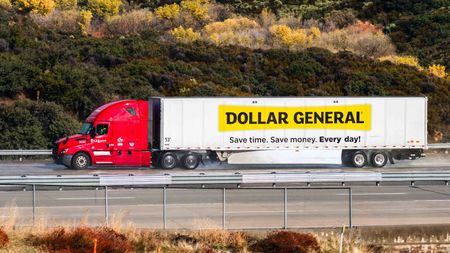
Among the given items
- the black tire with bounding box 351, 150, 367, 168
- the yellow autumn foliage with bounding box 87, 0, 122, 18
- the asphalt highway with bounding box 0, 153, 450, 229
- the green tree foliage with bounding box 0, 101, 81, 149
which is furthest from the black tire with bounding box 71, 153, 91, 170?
the yellow autumn foliage with bounding box 87, 0, 122, 18

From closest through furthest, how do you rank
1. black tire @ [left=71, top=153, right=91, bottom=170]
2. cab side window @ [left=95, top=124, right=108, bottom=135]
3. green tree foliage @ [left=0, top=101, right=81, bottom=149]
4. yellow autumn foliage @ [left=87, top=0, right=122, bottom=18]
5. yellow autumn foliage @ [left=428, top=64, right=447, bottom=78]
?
black tire @ [left=71, top=153, right=91, bottom=170] → cab side window @ [left=95, top=124, right=108, bottom=135] → green tree foliage @ [left=0, top=101, right=81, bottom=149] → yellow autumn foliage @ [left=428, top=64, right=447, bottom=78] → yellow autumn foliage @ [left=87, top=0, right=122, bottom=18]

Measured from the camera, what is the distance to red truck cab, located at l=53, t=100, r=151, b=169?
1348 inches

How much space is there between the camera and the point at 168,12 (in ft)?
249

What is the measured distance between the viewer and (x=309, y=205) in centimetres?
2359

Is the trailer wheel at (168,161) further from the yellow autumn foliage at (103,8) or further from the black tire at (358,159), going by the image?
the yellow autumn foliage at (103,8)

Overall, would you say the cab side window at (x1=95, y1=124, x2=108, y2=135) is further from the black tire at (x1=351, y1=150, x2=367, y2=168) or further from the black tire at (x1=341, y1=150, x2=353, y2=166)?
the black tire at (x1=351, y1=150, x2=367, y2=168)

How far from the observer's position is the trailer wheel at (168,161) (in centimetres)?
3497

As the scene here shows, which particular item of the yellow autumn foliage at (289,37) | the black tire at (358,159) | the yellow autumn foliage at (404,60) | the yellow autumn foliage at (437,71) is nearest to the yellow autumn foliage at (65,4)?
the yellow autumn foliage at (289,37)

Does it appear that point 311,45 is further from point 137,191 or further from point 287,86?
point 137,191

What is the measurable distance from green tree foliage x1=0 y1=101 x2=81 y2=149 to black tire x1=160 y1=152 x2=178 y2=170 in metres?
7.92

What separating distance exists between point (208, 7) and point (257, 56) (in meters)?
20.3

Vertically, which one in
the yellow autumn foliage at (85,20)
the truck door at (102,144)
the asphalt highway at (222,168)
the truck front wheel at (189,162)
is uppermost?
the yellow autumn foliage at (85,20)

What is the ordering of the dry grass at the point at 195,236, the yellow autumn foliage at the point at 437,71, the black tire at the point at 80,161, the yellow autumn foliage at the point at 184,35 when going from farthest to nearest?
the yellow autumn foliage at the point at 184,35
the yellow autumn foliage at the point at 437,71
the black tire at the point at 80,161
the dry grass at the point at 195,236

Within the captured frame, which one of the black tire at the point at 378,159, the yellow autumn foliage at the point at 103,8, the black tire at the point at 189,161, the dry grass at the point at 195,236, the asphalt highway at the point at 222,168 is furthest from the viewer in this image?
the yellow autumn foliage at the point at 103,8
